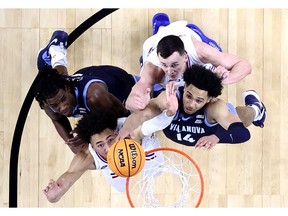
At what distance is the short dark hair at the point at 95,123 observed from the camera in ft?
6.08

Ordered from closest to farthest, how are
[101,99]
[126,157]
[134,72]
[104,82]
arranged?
[126,157]
[101,99]
[104,82]
[134,72]

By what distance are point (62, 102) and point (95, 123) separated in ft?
0.47

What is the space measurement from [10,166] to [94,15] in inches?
31.0

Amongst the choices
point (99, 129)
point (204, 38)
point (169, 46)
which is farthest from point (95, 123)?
point (204, 38)

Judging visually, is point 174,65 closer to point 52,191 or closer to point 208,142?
point 208,142

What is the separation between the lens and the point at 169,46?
73.4 inches

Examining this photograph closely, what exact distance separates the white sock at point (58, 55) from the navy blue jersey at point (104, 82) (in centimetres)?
8

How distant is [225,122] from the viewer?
1.86m

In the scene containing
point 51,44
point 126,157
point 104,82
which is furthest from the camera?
point 51,44

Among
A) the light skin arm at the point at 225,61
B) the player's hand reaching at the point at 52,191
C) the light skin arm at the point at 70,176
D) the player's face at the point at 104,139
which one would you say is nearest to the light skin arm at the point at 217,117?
the light skin arm at the point at 225,61

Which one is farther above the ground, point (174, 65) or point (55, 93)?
Answer: point (174, 65)

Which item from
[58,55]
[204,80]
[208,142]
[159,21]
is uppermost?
[159,21]

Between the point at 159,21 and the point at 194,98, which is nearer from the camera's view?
the point at 194,98
